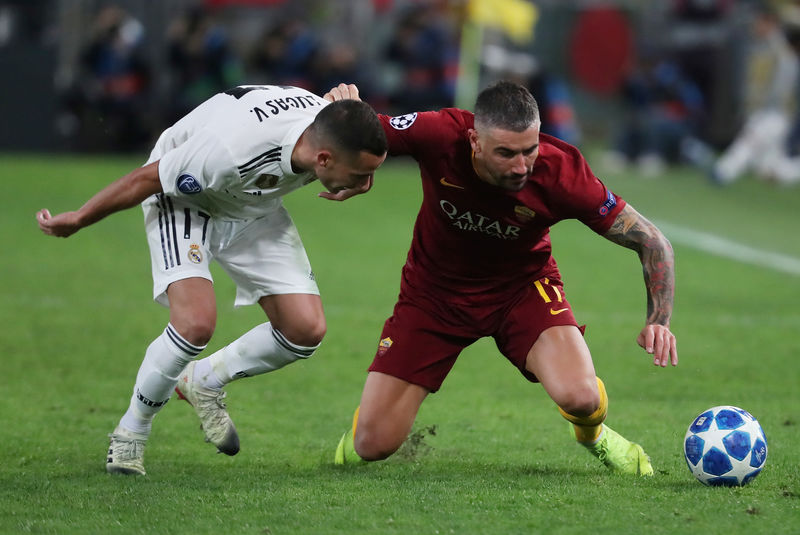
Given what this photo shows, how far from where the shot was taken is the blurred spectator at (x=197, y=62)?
20.6 metres

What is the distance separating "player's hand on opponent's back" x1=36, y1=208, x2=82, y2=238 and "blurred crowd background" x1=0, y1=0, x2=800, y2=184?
44.5 feet

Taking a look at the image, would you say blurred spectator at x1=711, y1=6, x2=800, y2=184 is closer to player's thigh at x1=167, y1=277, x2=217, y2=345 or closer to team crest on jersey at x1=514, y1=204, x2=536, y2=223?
team crest on jersey at x1=514, y1=204, x2=536, y2=223

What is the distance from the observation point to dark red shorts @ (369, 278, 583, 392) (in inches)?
233

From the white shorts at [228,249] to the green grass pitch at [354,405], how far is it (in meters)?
0.85

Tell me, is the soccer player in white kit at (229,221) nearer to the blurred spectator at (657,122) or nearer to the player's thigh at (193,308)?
the player's thigh at (193,308)

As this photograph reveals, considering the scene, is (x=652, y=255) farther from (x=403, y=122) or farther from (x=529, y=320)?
(x=403, y=122)

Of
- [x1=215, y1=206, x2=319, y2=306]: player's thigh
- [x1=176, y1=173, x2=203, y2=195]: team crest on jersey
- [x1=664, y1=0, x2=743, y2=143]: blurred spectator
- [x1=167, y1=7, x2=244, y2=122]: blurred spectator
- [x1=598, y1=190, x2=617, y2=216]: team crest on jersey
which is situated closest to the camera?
[x1=598, y1=190, x2=617, y2=216]: team crest on jersey

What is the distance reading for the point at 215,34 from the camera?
2062 cm

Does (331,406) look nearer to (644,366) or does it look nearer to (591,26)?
(644,366)

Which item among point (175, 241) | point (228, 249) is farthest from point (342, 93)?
point (175, 241)

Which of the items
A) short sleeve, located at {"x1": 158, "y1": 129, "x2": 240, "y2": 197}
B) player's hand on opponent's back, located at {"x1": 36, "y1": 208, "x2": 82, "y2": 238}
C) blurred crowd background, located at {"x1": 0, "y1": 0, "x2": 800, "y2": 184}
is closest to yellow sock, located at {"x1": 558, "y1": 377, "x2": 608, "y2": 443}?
short sleeve, located at {"x1": 158, "y1": 129, "x2": 240, "y2": 197}

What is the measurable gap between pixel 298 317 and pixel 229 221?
1.88 ft

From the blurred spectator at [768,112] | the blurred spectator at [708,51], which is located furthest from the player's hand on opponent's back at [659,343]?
the blurred spectator at [708,51]

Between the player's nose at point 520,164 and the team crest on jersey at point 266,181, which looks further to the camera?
the team crest on jersey at point 266,181
